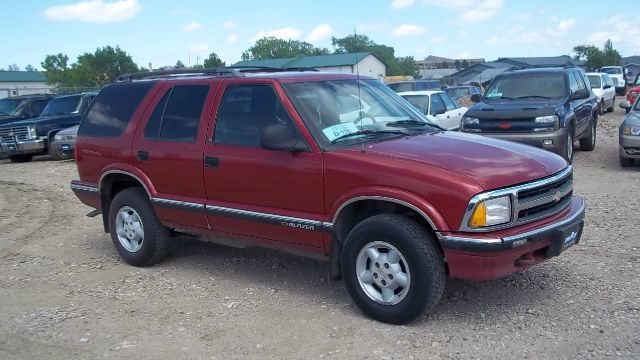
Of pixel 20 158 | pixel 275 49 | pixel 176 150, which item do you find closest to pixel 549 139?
pixel 176 150

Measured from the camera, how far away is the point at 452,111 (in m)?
14.5

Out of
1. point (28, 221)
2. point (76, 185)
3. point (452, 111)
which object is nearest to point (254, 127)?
point (76, 185)

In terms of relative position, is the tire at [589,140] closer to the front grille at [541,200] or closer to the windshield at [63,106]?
the front grille at [541,200]

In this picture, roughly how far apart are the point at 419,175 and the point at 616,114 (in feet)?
72.2

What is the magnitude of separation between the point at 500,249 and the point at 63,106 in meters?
16.3

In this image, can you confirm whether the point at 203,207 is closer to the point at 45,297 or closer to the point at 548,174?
the point at 45,297

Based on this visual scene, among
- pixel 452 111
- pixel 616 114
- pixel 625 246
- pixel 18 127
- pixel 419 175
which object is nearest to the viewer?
pixel 419 175

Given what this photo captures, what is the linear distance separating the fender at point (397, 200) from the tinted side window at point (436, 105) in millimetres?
9542

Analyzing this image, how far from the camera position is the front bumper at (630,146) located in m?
10.3

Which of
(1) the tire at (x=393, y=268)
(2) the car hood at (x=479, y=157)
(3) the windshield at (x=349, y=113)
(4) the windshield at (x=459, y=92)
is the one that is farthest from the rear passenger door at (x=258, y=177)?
(4) the windshield at (x=459, y=92)

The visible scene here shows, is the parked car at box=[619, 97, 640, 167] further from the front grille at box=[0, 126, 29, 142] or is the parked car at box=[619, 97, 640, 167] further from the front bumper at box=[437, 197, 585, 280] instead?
the front grille at box=[0, 126, 29, 142]

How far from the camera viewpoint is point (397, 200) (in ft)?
13.8

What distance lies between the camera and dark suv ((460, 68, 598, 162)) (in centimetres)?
1077

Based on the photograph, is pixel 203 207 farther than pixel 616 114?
No
